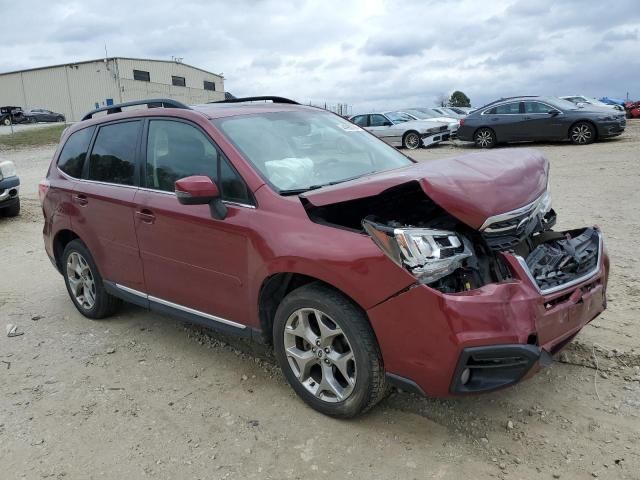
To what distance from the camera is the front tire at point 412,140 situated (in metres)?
18.8

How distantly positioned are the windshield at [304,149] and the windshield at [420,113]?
16733mm

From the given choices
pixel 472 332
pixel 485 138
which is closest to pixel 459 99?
pixel 485 138

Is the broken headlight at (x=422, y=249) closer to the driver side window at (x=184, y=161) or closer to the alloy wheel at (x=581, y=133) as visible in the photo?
the driver side window at (x=184, y=161)

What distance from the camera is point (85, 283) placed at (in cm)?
486

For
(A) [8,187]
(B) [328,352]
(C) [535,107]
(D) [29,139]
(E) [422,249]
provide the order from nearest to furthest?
(E) [422,249] < (B) [328,352] < (A) [8,187] < (C) [535,107] < (D) [29,139]

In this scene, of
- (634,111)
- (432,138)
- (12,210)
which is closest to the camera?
(12,210)

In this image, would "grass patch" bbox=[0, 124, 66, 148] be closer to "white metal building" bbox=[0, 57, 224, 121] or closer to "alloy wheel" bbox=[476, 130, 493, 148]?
"white metal building" bbox=[0, 57, 224, 121]

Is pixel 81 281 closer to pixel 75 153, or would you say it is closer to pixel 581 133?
pixel 75 153

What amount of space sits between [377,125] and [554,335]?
1806cm

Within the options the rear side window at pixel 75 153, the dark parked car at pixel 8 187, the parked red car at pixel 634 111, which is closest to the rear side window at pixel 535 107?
the dark parked car at pixel 8 187

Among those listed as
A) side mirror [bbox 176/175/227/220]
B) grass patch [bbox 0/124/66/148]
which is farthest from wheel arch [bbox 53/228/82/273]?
grass patch [bbox 0/124/66/148]

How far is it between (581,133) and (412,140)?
536 cm

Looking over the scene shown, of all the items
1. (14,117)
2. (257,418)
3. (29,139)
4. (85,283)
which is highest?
(14,117)

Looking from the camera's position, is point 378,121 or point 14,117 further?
point 14,117
